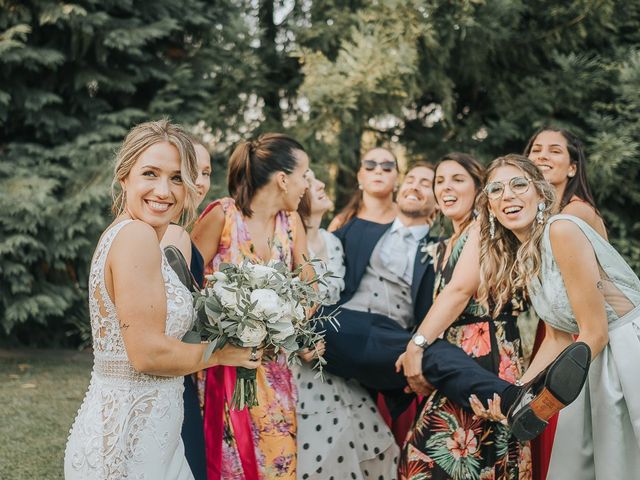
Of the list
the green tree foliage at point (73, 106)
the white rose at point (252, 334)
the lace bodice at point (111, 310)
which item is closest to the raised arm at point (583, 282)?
the white rose at point (252, 334)

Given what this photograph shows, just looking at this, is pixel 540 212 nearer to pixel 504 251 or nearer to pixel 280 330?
pixel 504 251

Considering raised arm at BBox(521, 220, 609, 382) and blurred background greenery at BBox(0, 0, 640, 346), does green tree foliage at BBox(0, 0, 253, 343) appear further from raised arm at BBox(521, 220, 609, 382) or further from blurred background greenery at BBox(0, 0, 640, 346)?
raised arm at BBox(521, 220, 609, 382)

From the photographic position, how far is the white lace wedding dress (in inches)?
98.1

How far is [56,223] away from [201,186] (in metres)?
5.11

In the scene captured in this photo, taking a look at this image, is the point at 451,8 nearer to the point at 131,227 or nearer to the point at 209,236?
the point at 209,236

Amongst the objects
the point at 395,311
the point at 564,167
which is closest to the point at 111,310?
the point at 395,311

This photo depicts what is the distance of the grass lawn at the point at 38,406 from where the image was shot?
5465 mm

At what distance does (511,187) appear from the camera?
12.2 feet

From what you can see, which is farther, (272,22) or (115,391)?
→ (272,22)

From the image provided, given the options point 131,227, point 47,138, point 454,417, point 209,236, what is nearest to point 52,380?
point 47,138

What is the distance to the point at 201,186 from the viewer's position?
4.25 m

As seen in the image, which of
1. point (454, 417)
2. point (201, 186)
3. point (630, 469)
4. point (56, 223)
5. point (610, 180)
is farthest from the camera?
point (610, 180)

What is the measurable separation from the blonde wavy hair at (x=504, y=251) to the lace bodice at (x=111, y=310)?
177cm

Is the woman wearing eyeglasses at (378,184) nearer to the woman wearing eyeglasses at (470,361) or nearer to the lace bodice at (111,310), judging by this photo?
the woman wearing eyeglasses at (470,361)
